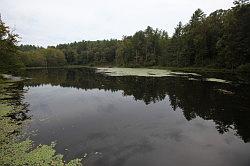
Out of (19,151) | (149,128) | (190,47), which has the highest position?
(190,47)

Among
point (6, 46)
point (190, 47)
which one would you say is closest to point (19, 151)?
point (6, 46)

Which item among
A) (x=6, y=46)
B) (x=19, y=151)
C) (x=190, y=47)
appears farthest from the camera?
(x=190, y=47)

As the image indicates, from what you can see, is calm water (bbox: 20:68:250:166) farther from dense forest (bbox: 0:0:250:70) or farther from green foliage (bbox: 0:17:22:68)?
dense forest (bbox: 0:0:250:70)

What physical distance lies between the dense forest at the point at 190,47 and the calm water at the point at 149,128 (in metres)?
20.6

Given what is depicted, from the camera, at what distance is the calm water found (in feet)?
43.1

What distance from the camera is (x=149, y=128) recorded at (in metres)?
18.3

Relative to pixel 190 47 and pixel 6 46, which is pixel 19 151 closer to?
pixel 6 46

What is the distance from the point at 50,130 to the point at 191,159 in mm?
9825

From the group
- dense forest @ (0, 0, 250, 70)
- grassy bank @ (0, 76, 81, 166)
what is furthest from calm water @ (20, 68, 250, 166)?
dense forest @ (0, 0, 250, 70)

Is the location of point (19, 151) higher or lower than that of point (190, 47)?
lower

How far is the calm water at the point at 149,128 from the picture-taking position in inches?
517

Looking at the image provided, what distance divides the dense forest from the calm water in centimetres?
2058

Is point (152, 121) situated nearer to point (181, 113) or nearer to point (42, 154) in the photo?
point (181, 113)

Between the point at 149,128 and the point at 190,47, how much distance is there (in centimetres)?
7066
